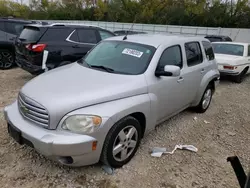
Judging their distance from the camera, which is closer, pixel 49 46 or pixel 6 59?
pixel 49 46

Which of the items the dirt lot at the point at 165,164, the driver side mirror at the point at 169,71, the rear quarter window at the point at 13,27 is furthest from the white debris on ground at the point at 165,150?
the rear quarter window at the point at 13,27

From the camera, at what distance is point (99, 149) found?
8.46 feet

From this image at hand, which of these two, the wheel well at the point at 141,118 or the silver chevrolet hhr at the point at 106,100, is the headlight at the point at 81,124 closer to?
the silver chevrolet hhr at the point at 106,100

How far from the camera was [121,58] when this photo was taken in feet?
11.4

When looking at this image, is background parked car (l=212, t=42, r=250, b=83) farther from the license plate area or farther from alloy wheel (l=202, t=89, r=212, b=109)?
the license plate area

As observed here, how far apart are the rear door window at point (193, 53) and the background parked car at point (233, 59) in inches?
132

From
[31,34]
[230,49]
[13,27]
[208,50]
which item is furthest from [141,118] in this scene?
[13,27]

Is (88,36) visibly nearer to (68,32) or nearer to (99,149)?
(68,32)

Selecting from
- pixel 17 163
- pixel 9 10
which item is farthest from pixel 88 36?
pixel 9 10

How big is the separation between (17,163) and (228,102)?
475 centimetres

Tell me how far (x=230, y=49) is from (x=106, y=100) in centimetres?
690

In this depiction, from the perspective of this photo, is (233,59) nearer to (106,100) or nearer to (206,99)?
(206,99)

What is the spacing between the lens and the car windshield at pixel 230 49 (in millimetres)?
8008

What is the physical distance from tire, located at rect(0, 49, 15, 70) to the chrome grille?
5.42 m
